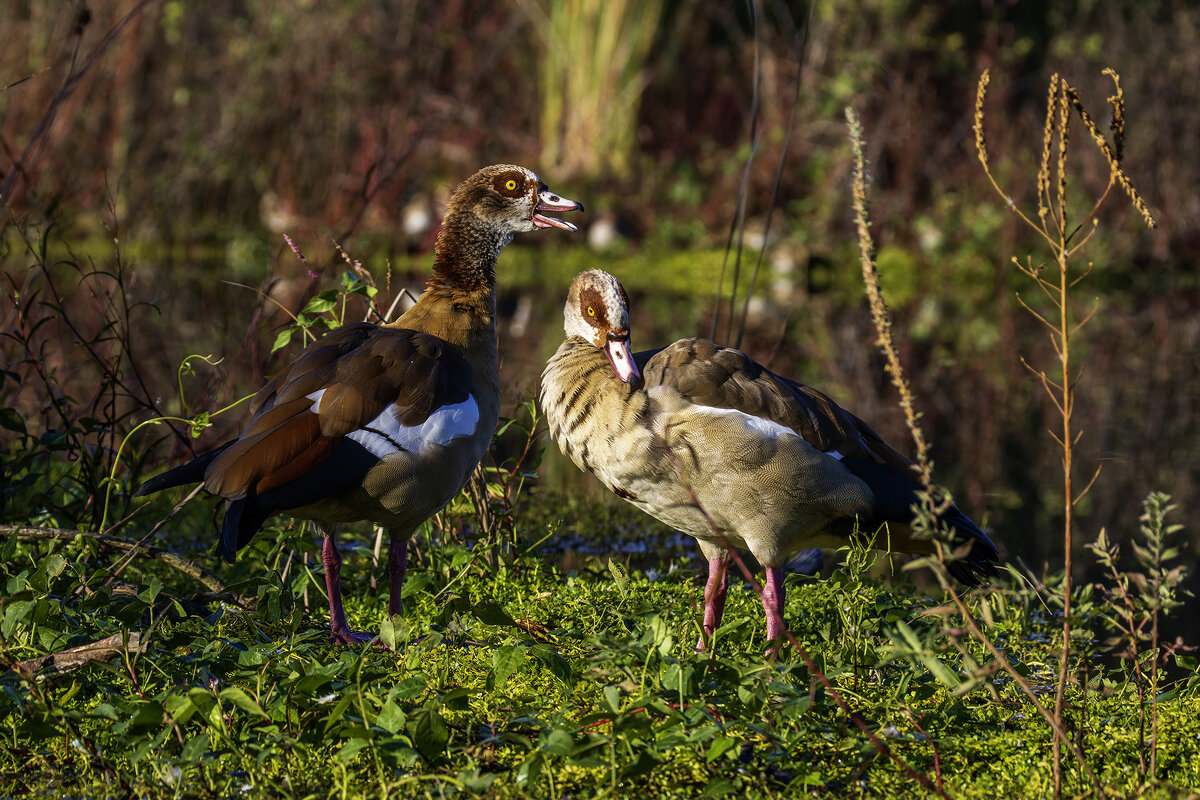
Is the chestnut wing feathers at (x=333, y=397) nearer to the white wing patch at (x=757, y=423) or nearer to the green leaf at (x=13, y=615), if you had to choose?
the green leaf at (x=13, y=615)

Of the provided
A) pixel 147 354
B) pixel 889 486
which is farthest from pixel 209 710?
pixel 147 354

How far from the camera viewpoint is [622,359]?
3672mm

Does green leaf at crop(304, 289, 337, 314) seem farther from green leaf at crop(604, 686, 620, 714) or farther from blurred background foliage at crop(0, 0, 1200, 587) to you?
blurred background foliage at crop(0, 0, 1200, 587)

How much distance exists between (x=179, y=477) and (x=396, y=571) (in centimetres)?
72

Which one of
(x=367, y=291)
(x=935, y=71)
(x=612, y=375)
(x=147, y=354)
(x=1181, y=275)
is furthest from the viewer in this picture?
(x=935, y=71)

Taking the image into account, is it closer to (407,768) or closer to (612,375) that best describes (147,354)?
(612,375)

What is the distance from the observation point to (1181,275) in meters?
13.4

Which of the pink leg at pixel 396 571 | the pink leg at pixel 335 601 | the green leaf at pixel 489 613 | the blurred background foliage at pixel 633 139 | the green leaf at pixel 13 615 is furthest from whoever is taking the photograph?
the blurred background foliage at pixel 633 139

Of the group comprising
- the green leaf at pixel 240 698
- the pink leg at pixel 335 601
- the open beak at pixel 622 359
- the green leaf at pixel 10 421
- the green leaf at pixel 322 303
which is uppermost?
the green leaf at pixel 322 303

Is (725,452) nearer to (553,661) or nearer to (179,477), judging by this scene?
(553,661)

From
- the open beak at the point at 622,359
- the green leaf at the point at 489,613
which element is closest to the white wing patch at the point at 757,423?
the open beak at the point at 622,359

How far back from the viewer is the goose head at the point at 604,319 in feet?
12.1

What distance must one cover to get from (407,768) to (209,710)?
1.44ft

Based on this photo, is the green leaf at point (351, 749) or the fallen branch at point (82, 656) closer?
the green leaf at point (351, 749)
